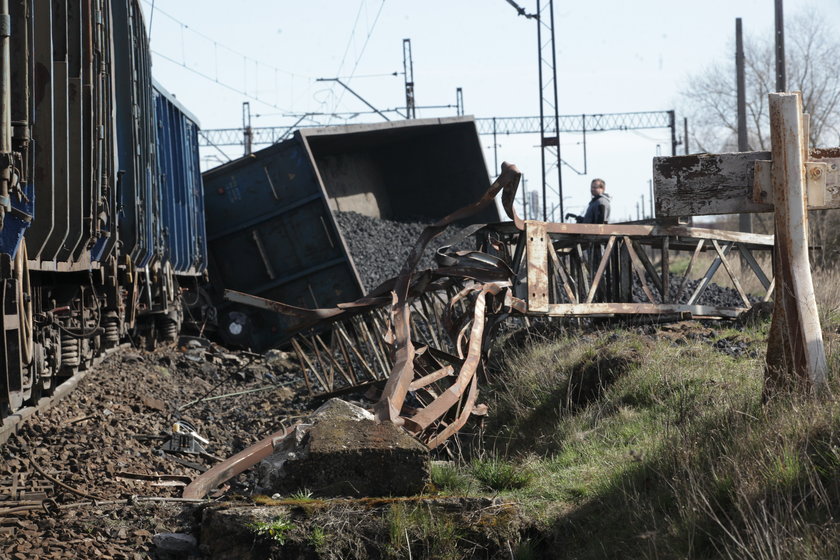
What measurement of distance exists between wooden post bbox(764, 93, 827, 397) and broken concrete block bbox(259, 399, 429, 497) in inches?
79.9

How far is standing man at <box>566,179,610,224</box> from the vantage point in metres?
12.4

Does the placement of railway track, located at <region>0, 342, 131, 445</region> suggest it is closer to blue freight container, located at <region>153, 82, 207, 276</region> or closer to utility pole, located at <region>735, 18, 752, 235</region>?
blue freight container, located at <region>153, 82, 207, 276</region>

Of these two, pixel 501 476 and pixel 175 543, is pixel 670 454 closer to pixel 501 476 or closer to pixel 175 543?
pixel 501 476

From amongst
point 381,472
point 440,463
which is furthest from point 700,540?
point 440,463

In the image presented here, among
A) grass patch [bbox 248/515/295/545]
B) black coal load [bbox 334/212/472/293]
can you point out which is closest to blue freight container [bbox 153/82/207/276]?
black coal load [bbox 334/212/472/293]

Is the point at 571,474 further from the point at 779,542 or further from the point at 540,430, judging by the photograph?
the point at 779,542

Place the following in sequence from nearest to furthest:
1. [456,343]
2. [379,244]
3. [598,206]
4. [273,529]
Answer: [273,529] < [456,343] < [598,206] < [379,244]

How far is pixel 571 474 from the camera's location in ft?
18.8

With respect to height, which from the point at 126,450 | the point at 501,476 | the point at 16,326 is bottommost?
the point at 126,450

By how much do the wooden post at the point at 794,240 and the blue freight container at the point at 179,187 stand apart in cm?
901

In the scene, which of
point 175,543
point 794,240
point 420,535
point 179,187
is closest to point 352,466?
point 420,535

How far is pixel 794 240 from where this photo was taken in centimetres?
433

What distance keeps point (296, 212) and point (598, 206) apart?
490cm

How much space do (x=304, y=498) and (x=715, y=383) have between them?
3068 millimetres
